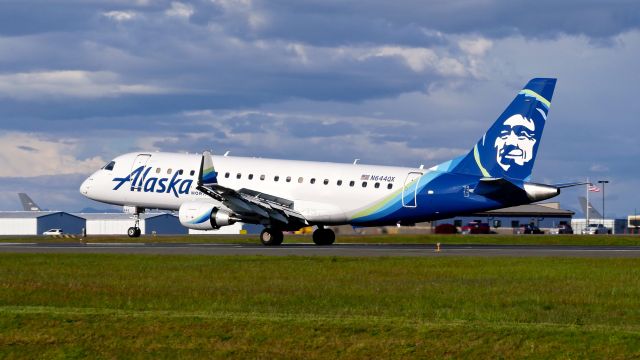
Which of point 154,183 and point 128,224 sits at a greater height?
point 154,183

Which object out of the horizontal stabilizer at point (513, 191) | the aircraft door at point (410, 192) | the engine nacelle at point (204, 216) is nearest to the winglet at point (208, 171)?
the engine nacelle at point (204, 216)

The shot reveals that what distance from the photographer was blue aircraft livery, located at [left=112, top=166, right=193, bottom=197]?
221 feet

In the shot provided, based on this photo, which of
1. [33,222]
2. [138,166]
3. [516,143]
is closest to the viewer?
[516,143]

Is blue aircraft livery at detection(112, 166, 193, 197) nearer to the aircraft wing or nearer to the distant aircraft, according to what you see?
the aircraft wing

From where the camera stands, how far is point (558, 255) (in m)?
53.3

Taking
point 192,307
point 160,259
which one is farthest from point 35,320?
point 160,259

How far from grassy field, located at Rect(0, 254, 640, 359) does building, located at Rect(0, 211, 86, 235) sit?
124 m

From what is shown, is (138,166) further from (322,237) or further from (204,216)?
(322,237)

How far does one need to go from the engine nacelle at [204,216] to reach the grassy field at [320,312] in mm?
19164

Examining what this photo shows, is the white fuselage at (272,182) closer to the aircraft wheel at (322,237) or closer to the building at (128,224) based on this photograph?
the aircraft wheel at (322,237)

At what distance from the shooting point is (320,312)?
2886cm

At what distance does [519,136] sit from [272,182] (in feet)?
49.5

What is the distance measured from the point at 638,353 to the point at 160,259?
1134 inches

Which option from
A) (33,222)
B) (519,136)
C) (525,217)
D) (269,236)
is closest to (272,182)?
(269,236)
